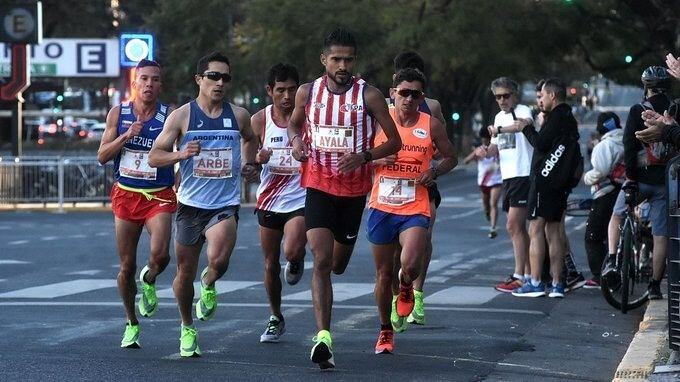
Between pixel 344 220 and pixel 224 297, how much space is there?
4653 mm

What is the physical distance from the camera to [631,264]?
13.3 meters

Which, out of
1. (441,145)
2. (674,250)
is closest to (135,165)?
(441,145)

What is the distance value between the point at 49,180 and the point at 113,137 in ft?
75.7

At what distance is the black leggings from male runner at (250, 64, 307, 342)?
15.5ft

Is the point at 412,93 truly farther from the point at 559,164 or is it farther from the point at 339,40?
the point at 559,164

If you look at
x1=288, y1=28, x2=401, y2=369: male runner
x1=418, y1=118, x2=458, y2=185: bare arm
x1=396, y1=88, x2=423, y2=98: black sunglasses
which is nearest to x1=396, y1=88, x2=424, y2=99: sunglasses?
x1=396, y1=88, x2=423, y2=98: black sunglasses

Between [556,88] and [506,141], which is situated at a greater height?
[556,88]

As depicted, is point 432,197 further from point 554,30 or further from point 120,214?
point 554,30

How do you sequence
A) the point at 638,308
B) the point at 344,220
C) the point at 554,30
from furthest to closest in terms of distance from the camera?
1. the point at 554,30
2. the point at 638,308
3. the point at 344,220

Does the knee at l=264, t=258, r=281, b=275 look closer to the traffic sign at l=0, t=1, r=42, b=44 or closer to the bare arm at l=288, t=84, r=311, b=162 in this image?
the bare arm at l=288, t=84, r=311, b=162

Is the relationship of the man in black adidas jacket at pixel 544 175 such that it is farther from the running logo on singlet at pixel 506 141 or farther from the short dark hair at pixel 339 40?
the short dark hair at pixel 339 40

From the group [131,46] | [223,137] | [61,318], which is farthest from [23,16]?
[223,137]

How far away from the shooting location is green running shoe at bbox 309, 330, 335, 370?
952 cm

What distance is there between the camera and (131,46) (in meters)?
28.0
